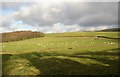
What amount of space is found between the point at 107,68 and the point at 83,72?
2693mm

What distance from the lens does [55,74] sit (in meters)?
23.9

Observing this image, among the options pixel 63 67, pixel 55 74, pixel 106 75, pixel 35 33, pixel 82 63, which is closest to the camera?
pixel 106 75

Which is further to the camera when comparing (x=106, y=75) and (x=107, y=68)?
(x=107, y=68)

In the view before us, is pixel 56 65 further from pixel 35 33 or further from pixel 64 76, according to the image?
pixel 35 33

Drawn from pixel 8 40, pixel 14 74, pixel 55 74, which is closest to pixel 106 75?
pixel 55 74

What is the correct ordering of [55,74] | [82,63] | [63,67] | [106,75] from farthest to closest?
1. [82,63]
2. [63,67]
3. [55,74]
4. [106,75]

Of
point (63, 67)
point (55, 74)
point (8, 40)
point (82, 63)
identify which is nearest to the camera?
point (55, 74)

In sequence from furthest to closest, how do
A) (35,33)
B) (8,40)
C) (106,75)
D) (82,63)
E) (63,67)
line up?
(35,33) < (8,40) < (82,63) < (63,67) < (106,75)

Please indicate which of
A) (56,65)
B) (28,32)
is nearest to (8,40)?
(28,32)

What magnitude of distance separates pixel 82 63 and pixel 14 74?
8087 mm

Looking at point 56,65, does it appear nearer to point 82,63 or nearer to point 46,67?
point 46,67

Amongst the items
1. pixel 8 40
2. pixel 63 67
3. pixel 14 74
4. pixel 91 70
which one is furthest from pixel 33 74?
pixel 8 40

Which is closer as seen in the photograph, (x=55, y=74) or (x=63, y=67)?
(x=55, y=74)

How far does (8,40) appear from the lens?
3376 inches
